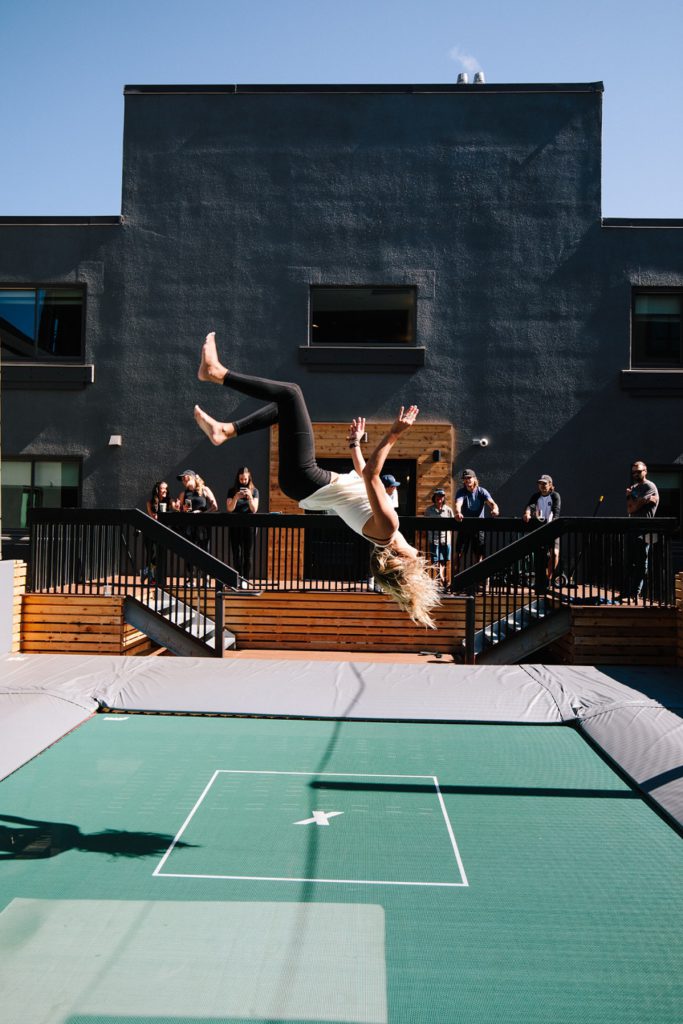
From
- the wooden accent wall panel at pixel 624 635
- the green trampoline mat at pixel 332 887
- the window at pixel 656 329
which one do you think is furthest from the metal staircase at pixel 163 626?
the window at pixel 656 329

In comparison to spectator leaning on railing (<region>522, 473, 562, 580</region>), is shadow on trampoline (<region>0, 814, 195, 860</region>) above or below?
below

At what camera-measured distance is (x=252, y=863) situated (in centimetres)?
347

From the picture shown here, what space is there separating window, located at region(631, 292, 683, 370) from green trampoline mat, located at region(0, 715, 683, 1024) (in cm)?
796

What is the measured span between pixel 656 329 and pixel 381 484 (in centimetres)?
910

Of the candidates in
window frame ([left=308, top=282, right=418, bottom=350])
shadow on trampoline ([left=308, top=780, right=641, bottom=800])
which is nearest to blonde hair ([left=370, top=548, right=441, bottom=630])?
shadow on trampoline ([left=308, top=780, right=641, bottom=800])

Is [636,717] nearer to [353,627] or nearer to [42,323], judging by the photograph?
[353,627]

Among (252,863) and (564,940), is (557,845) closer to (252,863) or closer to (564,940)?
(564,940)

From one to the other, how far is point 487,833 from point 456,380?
Answer: 27.2 feet

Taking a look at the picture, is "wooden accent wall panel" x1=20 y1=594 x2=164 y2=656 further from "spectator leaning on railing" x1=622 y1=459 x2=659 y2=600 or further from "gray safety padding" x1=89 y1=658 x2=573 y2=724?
"spectator leaning on railing" x1=622 y1=459 x2=659 y2=600

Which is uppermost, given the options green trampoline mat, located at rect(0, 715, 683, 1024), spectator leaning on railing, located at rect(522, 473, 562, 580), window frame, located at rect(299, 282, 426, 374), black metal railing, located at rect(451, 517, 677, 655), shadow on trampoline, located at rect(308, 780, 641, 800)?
window frame, located at rect(299, 282, 426, 374)

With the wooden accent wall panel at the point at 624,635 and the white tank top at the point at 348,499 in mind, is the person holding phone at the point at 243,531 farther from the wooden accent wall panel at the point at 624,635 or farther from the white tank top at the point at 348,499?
the white tank top at the point at 348,499

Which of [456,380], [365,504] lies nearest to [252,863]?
[365,504]

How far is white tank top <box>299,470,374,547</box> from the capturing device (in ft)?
13.9

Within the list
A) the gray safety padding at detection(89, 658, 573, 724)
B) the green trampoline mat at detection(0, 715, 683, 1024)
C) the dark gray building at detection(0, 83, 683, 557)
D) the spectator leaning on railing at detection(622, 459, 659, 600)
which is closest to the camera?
the green trampoline mat at detection(0, 715, 683, 1024)
